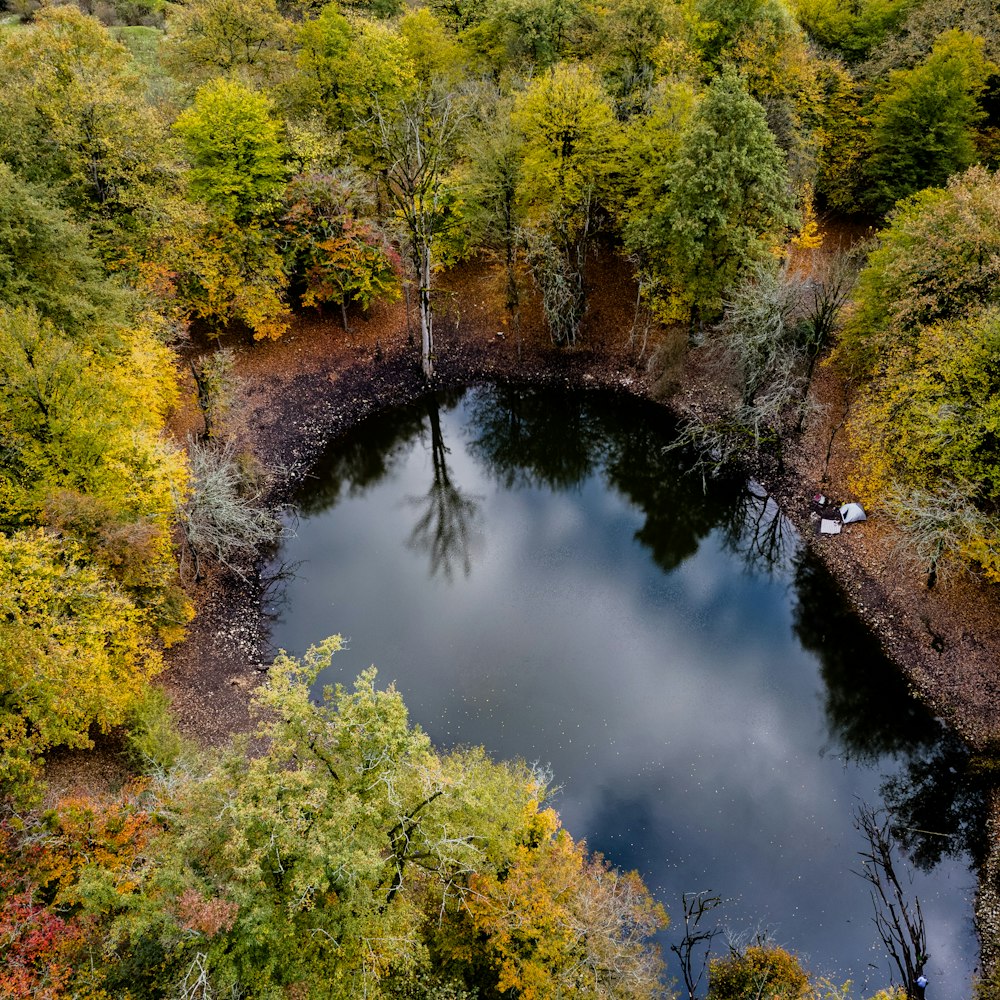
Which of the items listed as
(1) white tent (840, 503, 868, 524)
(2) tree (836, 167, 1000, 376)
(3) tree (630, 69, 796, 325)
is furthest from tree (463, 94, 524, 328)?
(1) white tent (840, 503, 868, 524)

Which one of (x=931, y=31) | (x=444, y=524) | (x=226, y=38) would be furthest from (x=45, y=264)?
(x=931, y=31)

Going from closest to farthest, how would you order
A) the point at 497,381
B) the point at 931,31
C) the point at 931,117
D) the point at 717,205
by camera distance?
the point at 717,205 → the point at 931,117 → the point at 931,31 → the point at 497,381

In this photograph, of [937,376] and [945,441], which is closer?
[945,441]

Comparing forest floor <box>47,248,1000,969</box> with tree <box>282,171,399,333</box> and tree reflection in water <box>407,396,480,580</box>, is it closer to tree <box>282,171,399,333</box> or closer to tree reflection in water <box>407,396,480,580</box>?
tree <box>282,171,399,333</box>

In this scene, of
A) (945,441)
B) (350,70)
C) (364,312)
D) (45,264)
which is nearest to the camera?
(945,441)

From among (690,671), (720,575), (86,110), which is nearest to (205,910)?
(690,671)

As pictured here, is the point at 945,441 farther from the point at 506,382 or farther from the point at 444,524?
the point at 506,382

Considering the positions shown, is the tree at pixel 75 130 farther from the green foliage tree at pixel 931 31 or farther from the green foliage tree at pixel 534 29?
the green foliage tree at pixel 931 31
